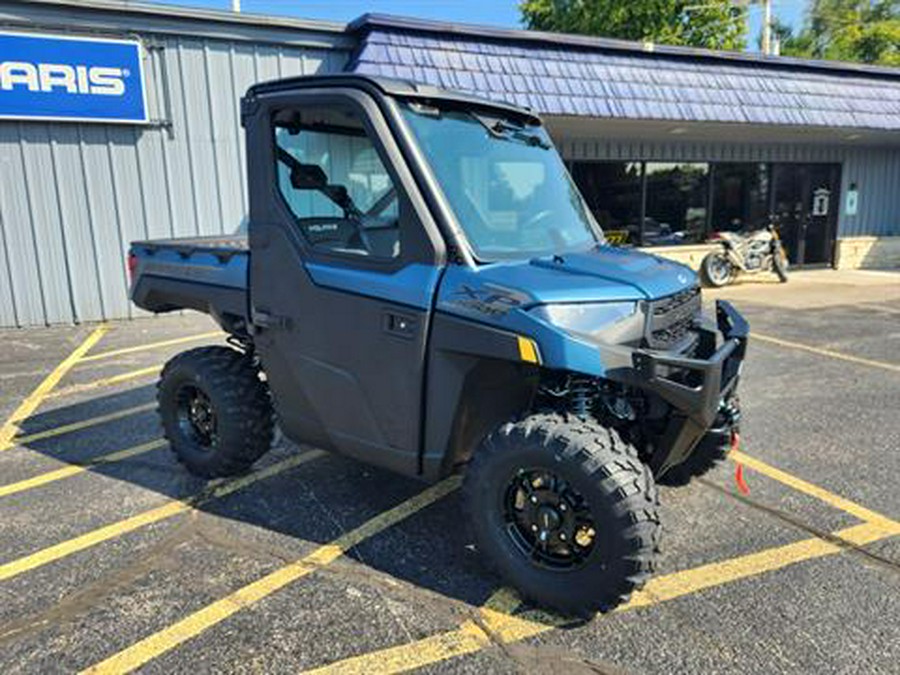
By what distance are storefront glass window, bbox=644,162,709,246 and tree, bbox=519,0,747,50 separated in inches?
753

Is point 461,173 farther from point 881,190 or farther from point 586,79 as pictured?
point 881,190

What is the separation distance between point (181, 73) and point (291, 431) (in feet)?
26.6

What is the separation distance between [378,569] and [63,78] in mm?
9032

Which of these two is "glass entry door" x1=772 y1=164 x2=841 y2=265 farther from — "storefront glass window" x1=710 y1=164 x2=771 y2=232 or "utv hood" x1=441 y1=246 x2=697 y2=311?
"utv hood" x1=441 y1=246 x2=697 y2=311

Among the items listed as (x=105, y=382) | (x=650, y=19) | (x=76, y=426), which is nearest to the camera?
(x=76, y=426)

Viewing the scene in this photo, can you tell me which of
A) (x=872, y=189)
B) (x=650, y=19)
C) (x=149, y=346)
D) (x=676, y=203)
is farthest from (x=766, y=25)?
(x=149, y=346)

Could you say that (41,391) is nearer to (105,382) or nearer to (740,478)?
(105,382)

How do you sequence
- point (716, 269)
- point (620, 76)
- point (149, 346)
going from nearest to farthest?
point (149, 346) < point (620, 76) < point (716, 269)

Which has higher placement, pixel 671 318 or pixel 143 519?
pixel 671 318

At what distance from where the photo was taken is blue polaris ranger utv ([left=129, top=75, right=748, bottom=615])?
2809 mm

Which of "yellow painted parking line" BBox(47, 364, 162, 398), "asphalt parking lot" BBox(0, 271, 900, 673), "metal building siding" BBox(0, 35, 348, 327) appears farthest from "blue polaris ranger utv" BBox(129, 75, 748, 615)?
"metal building siding" BBox(0, 35, 348, 327)

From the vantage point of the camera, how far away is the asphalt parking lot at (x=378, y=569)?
2684 millimetres

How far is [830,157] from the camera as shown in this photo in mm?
16000

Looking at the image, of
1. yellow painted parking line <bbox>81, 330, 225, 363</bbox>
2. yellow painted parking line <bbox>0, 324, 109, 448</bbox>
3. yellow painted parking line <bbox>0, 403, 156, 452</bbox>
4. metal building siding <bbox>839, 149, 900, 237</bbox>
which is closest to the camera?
yellow painted parking line <bbox>0, 403, 156, 452</bbox>
